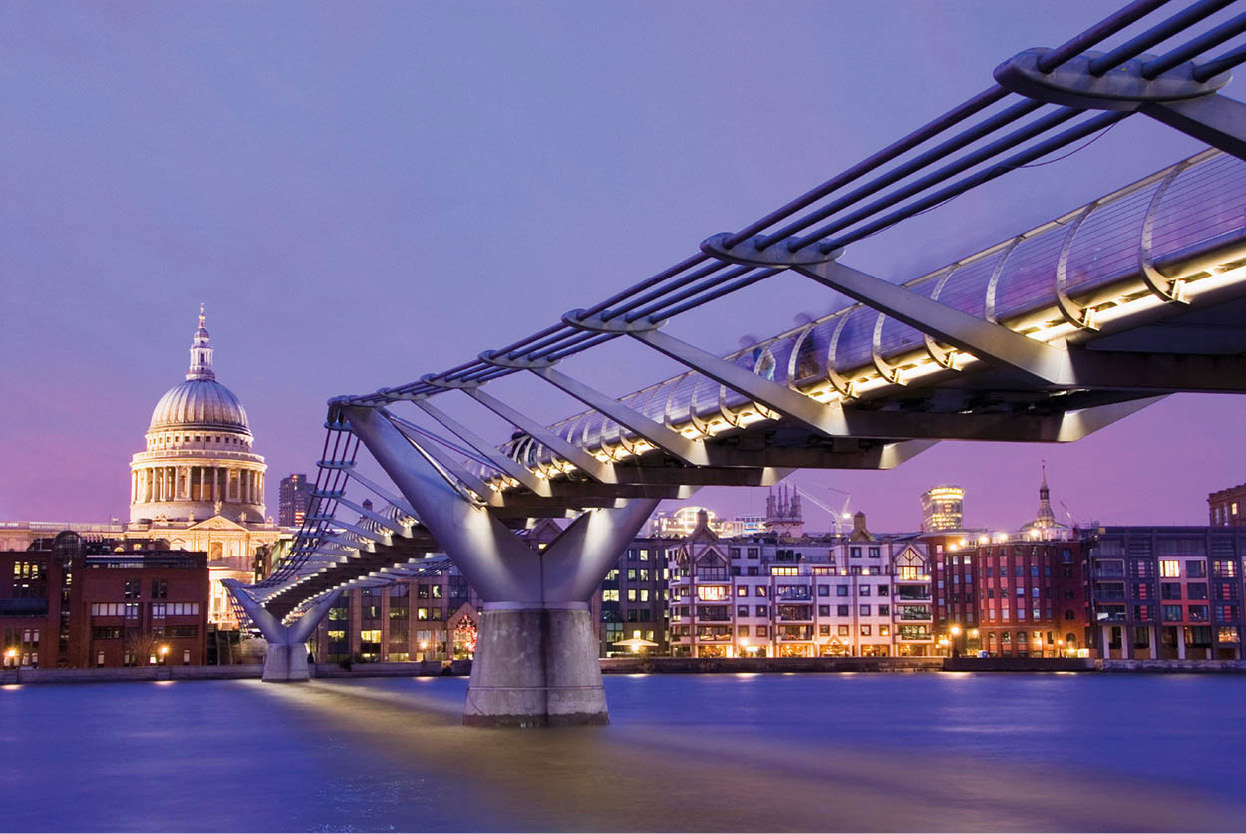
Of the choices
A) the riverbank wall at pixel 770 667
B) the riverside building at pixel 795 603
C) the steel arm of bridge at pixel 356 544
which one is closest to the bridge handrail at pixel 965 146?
the steel arm of bridge at pixel 356 544

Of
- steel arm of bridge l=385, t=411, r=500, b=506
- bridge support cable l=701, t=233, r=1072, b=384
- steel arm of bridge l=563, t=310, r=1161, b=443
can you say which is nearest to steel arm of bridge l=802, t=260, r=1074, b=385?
bridge support cable l=701, t=233, r=1072, b=384

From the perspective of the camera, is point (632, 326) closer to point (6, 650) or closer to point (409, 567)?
point (409, 567)

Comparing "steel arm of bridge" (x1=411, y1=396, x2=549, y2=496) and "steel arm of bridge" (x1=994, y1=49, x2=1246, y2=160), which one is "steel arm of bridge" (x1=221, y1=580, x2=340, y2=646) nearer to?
"steel arm of bridge" (x1=411, y1=396, x2=549, y2=496)

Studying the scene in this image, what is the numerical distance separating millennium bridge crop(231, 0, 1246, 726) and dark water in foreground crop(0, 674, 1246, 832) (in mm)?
5352

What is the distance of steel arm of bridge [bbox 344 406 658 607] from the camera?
51.3m

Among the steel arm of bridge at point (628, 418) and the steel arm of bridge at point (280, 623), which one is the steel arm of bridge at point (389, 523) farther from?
the steel arm of bridge at point (280, 623)

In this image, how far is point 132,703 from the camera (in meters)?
92.5

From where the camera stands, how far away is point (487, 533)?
5191 cm

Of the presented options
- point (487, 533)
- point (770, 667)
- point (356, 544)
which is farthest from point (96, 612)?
point (487, 533)

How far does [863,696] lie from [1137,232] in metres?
81.7

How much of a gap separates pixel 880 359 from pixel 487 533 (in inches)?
1084

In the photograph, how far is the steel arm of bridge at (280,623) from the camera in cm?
12862

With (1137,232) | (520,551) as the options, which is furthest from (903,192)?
(520,551)

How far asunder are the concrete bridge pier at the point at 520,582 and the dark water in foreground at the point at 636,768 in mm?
1412
